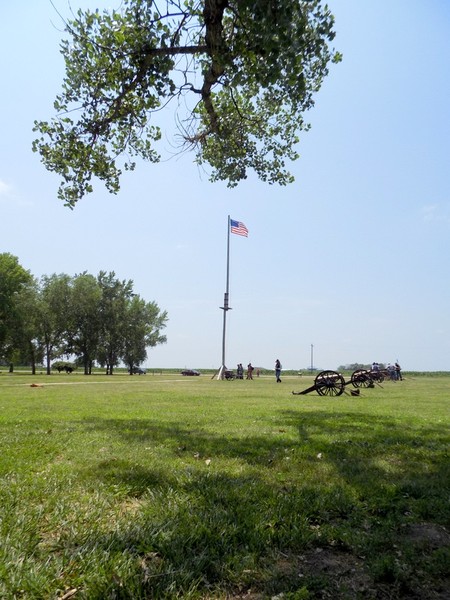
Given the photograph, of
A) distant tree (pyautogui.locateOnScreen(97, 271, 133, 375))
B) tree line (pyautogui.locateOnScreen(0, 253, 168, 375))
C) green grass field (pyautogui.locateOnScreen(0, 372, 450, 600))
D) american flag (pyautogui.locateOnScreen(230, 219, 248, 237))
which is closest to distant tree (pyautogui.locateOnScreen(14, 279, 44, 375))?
tree line (pyautogui.locateOnScreen(0, 253, 168, 375))

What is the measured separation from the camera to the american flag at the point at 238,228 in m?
35.6

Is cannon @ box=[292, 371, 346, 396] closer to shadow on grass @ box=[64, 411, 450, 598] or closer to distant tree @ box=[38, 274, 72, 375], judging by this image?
shadow on grass @ box=[64, 411, 450, 598]

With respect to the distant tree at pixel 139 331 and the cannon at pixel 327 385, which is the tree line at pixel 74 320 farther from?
the cannon at pixel 327 385

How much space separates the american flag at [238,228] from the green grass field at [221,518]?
3024cm

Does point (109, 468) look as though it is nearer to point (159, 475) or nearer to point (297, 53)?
point (159, 475)

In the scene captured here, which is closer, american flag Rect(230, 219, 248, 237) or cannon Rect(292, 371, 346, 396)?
cannon Rect(292, 371, 346, 396)

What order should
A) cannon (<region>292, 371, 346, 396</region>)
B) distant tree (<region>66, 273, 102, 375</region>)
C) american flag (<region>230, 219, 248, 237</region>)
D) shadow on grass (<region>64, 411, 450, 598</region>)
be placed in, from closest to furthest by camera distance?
shadow on grass (<region>64, 411, 450, 598</region>)
cannon (<region>292, 371, 346, 396</region>)
american flag (<region>230, 219, 248, 237</region>)
distant tree (<region>66, 273, 102, 375</region>)

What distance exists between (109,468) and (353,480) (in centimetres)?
257

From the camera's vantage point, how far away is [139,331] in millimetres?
67875

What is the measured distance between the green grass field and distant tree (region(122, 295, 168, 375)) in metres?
62.4

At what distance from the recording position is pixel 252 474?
176 inches

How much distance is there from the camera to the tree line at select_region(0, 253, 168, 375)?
54500mm

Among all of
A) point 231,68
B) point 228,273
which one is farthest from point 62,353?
point 231,68

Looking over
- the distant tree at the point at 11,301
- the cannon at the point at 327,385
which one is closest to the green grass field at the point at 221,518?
the cannon at the point at 327,385
